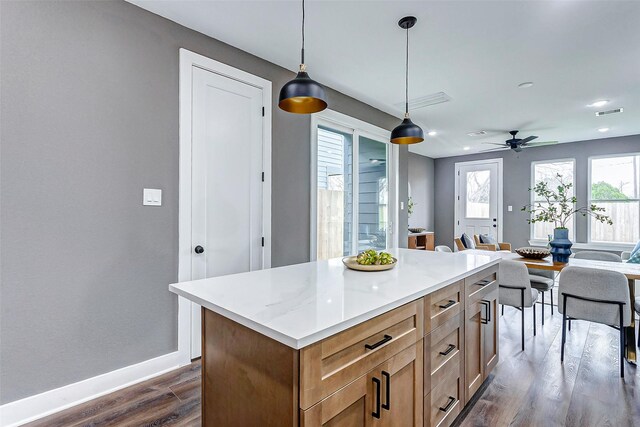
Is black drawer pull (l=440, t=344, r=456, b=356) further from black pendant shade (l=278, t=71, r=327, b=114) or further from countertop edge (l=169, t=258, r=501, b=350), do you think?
black pendant shade (l=278, t=71, r=327, b=114)

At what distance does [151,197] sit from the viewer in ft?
7.55

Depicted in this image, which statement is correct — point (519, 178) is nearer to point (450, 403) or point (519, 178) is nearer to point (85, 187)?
point (450, 403)

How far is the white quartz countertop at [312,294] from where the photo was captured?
0.99m

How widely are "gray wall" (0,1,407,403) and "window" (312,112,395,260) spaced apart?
1631 mm

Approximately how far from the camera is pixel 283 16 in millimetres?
2359

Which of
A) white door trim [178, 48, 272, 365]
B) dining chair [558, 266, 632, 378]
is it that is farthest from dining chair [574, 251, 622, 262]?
white door trim [178, 48, 272, 365]

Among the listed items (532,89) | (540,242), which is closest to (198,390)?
(532,89)

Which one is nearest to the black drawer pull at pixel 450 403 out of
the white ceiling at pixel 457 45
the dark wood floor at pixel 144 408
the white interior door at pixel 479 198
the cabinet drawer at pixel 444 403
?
the cabinet drawer at pixel 444 403

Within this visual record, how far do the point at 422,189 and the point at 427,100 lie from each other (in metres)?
4.16

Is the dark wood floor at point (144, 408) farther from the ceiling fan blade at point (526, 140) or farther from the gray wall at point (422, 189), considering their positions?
the gray wall at point (422, 189)

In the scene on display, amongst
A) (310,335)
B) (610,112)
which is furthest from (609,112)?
(310,335)

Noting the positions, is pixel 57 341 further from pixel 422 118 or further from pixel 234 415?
pixel 422 118

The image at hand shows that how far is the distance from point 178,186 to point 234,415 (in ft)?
5.72

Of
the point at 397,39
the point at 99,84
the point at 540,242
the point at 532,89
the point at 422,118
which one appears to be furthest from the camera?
the point at 540,242
